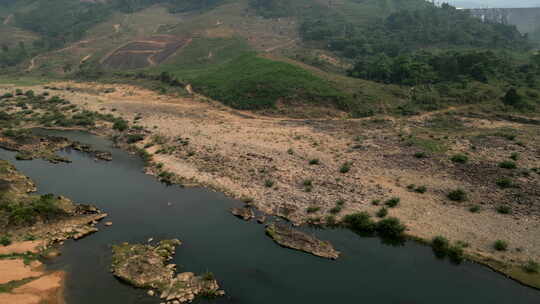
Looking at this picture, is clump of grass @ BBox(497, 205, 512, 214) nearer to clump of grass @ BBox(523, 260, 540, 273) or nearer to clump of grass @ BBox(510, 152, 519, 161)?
clump of grass @ BBox(523, 260, 540, 273)

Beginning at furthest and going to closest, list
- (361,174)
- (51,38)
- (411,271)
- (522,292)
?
(51,38), (361,174), (411,271), (522,292)

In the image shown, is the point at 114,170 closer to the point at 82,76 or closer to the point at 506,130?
the point at 506,130

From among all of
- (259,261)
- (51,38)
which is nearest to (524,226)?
(259,261)

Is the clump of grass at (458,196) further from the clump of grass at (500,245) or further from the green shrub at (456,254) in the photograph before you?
the green shrub at (456,254)

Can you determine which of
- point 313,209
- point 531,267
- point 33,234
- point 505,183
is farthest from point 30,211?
point 505,183

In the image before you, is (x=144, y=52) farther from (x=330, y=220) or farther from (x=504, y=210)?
(x=504, y=210)
